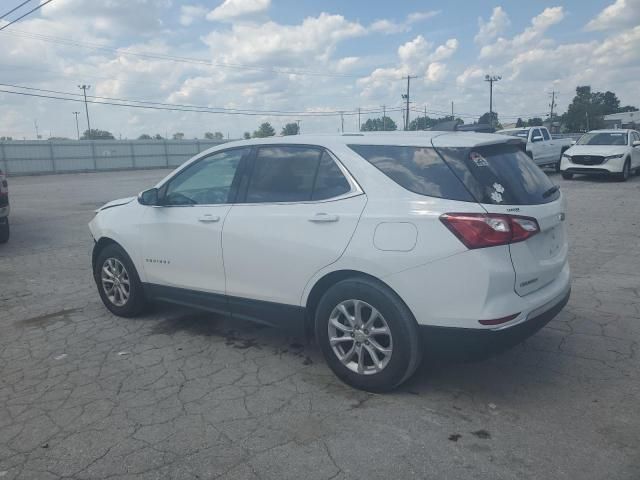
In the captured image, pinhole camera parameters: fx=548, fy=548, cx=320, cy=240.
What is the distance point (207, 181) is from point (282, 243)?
3.79 ft

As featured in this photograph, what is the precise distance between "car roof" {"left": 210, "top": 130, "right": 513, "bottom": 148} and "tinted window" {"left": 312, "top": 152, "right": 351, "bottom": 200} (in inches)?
5.7

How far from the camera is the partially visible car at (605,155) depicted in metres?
17.6

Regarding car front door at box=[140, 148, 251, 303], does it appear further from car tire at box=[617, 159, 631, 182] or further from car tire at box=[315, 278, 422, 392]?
car tire at box=[617, 159, 631, 182]

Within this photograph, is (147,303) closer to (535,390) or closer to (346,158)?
(346,158)

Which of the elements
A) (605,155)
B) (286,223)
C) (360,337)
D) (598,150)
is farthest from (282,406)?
(598,150)

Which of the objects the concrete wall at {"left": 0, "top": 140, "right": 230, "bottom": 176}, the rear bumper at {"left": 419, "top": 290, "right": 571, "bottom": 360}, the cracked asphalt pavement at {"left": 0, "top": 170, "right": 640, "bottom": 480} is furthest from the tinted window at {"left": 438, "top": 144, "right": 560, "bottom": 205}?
the concrete wall at {"left": 0, "top": 140, "right": 230, "bottom": 176}

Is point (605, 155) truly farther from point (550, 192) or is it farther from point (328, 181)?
point (328, 181)

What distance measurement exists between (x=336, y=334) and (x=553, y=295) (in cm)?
146

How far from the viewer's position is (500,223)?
3232 millimetres

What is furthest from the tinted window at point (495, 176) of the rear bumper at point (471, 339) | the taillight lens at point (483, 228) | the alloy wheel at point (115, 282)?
the alloy wheel at point (115, 282)

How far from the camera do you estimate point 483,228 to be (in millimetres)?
3203

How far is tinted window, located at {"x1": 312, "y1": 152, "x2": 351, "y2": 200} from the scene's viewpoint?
3783 millimetres

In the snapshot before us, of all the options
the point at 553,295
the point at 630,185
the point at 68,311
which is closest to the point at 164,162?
the point at 630,185

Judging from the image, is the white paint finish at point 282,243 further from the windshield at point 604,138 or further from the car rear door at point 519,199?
the windshield at point 604,138
